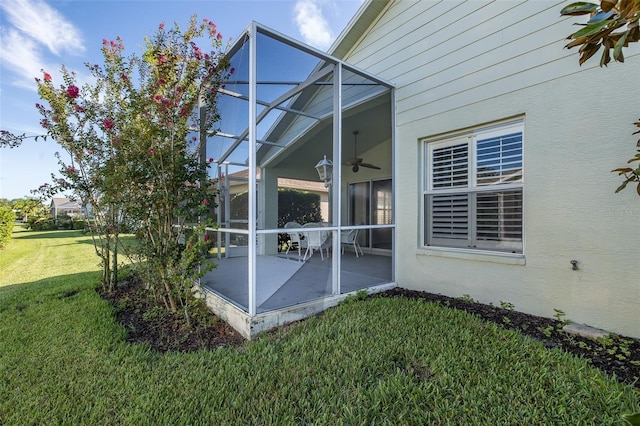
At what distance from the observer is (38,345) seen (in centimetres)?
314

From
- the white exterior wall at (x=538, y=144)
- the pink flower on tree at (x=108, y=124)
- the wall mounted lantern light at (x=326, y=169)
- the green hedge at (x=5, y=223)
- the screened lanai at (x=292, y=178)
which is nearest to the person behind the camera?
the white exterior wall at (x=538, y=144)

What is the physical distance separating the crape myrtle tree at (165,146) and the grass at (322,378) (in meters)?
0.96

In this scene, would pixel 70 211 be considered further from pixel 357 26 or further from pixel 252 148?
pixel 252 148

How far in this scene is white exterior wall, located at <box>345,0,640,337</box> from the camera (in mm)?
2977

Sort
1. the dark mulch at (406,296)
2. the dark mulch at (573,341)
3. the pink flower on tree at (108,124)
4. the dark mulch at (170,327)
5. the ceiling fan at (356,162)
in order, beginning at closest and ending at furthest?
the dark mulch at (573,341) → the dark mulch at (406,296) → the dark mulch at (170,327) → the pink flower on tree at (108,124) → the ceiling fan at (356,162)

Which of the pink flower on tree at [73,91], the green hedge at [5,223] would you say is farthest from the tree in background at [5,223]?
the pink flower on tree at [73,91]

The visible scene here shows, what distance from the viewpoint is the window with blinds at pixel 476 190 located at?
12.4 ft

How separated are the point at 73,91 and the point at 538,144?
20.8 ft

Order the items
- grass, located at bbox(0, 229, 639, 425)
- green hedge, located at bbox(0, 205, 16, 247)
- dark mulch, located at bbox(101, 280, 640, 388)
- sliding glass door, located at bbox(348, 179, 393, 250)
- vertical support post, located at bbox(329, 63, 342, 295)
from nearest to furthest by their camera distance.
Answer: grass, located at bbox(0, 229, 639, 425)
dark mulch, located at bbox(101, 280, 640, 388)
vertical support post, located at bbox(329, 63, 342, 295)
sliding glass door, located at bbox(348, 179, 393, 250)
green hedge, located at bbox(0, 205, 16, 247)

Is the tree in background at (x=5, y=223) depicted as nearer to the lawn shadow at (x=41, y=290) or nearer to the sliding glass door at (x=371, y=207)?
the lawn shadow at (x=41, y=290)

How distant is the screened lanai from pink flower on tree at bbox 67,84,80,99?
2.02 meters

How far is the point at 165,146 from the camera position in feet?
12.9

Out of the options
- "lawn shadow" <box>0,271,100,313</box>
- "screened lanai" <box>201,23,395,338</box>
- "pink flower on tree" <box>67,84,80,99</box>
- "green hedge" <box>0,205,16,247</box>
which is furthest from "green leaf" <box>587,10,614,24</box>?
"green hedge" <box>0,205,16,247</box>

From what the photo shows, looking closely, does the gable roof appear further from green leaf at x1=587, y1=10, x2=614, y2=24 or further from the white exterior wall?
green leaf at x1=587, y1=10, x2=614, y2=24
